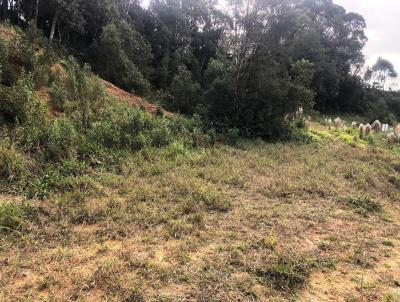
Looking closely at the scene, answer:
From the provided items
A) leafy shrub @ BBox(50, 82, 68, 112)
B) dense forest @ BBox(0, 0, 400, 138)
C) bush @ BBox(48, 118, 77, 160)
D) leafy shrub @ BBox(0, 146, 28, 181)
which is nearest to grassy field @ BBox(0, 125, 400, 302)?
leafy shrub @ BBox(0, 146, 28, 181)

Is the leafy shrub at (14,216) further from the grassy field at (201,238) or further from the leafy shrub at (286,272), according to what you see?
the leafy shrub at (286,272)

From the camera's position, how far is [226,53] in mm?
13094

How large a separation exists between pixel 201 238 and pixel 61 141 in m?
3.77

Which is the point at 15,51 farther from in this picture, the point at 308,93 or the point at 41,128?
the point at 308,93

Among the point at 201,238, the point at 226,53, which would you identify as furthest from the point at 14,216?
the point at 226,53

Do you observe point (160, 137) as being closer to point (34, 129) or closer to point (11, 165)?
point (34, 129)

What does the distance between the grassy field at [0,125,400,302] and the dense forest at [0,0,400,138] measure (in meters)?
5.13

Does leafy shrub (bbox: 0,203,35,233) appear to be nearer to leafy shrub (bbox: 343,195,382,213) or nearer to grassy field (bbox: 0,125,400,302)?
grassy field (bbox: 0,125,400,302)

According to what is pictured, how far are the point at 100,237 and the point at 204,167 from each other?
3.56m

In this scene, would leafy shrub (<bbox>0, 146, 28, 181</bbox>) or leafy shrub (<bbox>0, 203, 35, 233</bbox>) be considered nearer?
leafy shrub (<bbox>0, 203, 35, 233</bbox>)

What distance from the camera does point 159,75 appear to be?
27969mm

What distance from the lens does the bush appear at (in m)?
6.46

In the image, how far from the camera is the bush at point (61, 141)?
6457mm

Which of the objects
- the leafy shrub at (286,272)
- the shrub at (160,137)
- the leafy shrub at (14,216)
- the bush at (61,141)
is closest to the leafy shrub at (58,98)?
the bush at (61,141)
